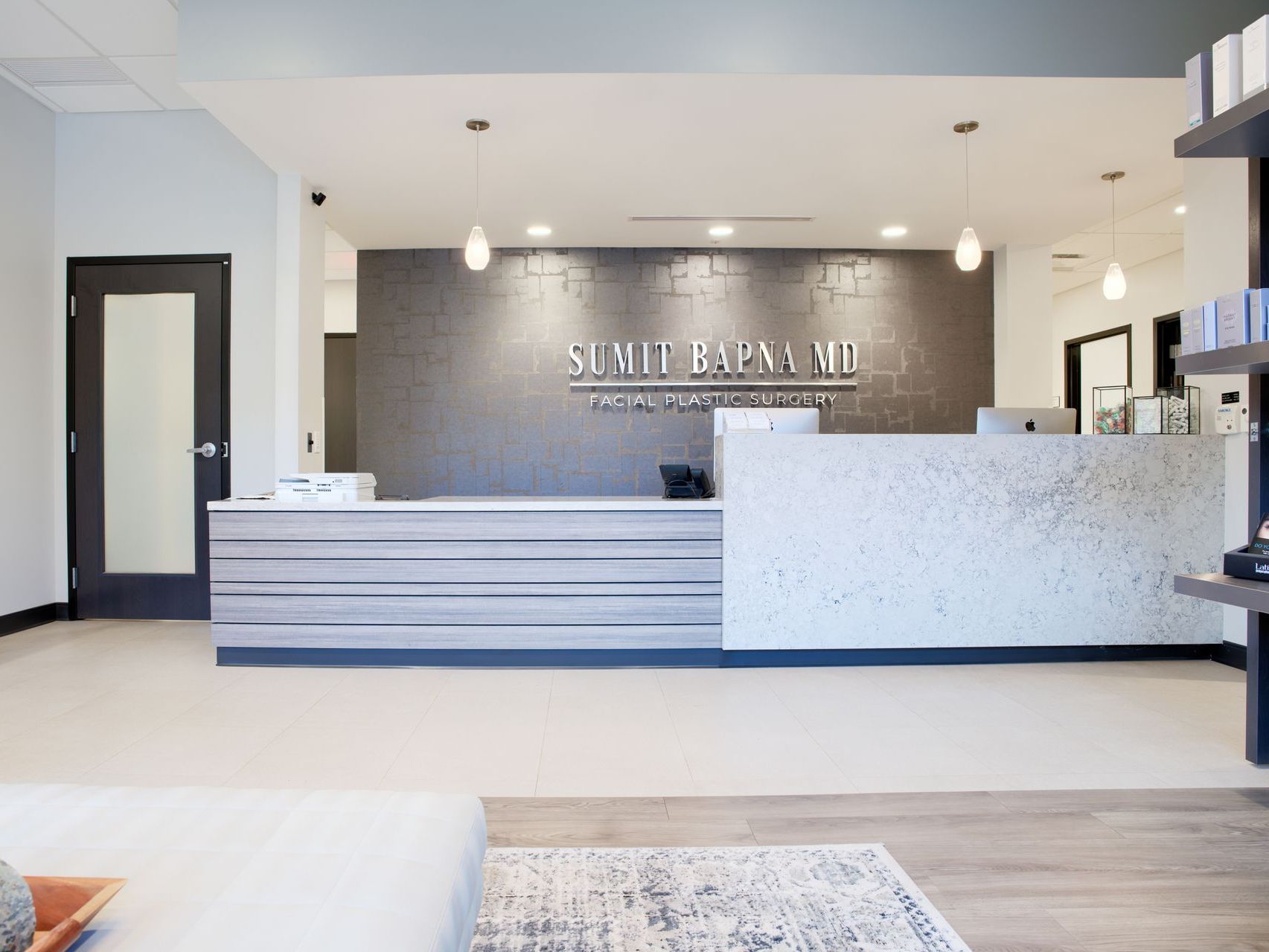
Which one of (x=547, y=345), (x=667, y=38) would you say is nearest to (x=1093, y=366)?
(x=547, y=345)

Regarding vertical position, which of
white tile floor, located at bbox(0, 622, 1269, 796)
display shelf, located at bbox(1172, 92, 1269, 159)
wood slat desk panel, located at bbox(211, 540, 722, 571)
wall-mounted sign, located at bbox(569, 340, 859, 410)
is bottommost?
white tile floor, located at bbox(0, 622, 1269, 796)

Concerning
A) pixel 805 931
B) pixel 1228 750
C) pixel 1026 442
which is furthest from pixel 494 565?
pixel 1228 750

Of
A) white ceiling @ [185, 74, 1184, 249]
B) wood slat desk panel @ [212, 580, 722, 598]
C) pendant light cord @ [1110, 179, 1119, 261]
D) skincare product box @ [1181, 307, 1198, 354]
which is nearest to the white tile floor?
wood slat desk panel @ [212, 580, 722, 598]

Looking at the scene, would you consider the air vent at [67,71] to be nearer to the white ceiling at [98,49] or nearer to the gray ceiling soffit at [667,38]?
the white ceiling at [98,49]

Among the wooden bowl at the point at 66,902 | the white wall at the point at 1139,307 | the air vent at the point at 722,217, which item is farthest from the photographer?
the white wall at the point at 1139,307

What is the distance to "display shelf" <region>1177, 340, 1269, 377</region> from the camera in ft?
7.98

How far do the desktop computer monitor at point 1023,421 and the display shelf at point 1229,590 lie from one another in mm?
1799

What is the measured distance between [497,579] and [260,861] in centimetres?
293

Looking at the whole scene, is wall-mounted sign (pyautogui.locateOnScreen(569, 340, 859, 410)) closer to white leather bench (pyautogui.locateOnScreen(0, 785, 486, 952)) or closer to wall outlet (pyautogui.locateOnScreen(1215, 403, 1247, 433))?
wall outlet (pyautogui.locateOnScreen(1215, 403, 1247, 433))

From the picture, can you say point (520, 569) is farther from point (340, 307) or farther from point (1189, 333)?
point (340, 307)

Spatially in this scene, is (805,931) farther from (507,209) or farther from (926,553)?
(507,209)

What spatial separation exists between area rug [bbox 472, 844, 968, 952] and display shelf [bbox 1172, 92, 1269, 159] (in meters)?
2.55

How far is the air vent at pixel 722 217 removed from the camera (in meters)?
5.69

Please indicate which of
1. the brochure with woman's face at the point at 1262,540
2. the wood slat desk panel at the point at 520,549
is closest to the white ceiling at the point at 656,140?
the wood slat desk panel at the point at 520,549
